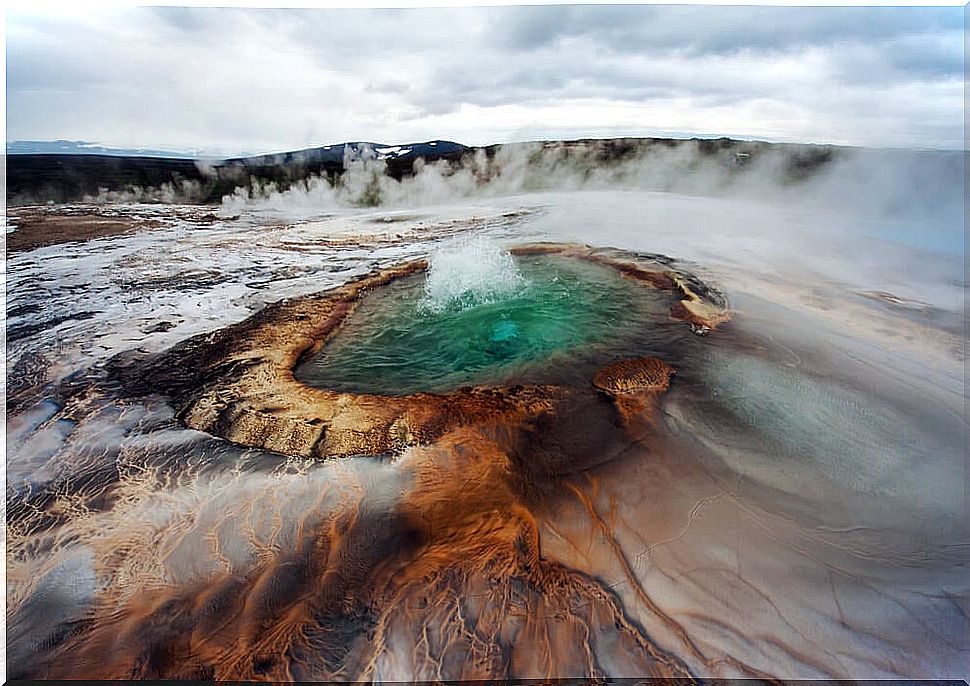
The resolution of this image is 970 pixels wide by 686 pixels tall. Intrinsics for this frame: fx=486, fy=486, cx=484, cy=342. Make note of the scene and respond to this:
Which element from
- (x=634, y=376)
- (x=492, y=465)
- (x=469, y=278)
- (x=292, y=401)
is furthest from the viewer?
(x=469, y=278)

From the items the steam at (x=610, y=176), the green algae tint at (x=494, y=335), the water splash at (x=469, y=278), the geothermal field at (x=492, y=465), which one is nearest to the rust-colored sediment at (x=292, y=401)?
the geothermal field at (x=492, y=465)

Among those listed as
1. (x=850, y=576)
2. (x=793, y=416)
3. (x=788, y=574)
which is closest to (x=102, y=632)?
(x=788, y=574)

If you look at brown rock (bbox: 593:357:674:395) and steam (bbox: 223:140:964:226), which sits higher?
steam (bbox: 223:140:964:226)

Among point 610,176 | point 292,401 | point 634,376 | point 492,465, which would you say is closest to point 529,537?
point 492,465

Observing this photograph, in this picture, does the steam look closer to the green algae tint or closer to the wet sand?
the green algae tint

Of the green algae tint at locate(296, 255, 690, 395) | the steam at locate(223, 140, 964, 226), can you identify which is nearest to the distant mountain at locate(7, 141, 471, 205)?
the steam at locate(223, 140, 964, 226)

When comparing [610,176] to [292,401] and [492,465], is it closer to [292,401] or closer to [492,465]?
[292,401]
